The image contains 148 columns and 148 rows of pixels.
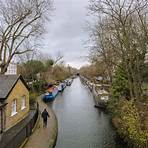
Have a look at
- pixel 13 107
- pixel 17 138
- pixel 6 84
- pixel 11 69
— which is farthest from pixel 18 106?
pixel 11 69

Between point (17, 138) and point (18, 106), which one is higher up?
point (18, 106)

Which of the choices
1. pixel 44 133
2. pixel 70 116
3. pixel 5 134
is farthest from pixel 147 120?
pixel 70 116

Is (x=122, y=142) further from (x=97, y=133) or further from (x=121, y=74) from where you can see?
(x=121, y=74)

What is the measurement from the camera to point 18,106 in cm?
1998

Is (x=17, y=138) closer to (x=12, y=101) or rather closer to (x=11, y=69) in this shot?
(x=12, y=101)

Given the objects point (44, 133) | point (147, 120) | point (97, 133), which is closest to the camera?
point (147, 120)

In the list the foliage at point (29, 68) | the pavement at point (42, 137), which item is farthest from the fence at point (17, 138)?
the foliage at point (29, 68)

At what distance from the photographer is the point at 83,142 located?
1889 cm

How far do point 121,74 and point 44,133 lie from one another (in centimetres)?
1139

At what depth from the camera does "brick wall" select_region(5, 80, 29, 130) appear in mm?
17391

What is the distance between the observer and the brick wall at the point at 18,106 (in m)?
17.4

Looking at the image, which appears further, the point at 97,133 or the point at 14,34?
the point at 14,34

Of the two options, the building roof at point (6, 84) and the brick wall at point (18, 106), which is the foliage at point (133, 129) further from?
the building roof at point (6, 84)

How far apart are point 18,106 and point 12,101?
62.1 inches
